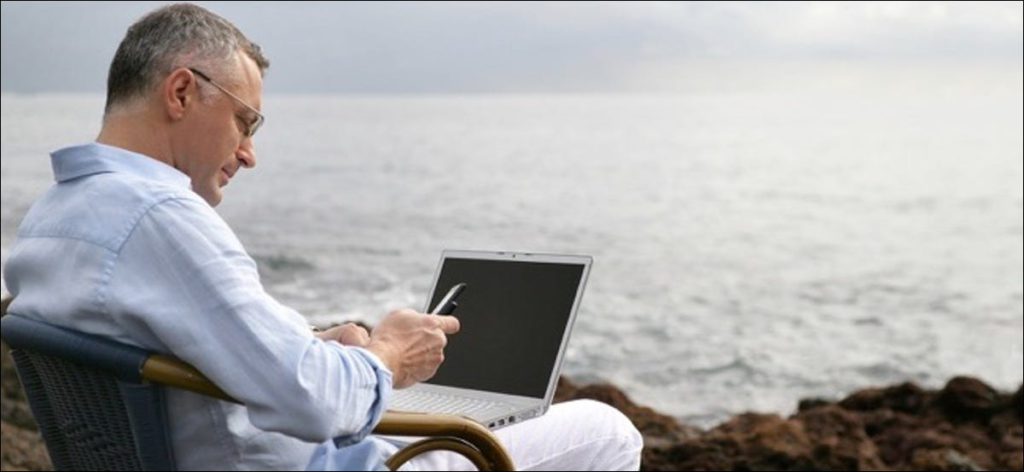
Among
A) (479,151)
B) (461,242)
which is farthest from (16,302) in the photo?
(479,151)

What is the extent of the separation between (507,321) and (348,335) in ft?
1.10

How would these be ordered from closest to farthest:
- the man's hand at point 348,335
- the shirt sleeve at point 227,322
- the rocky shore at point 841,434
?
1. the shirt sleeve at point 227,322
2. the man's hand at point 348,335
3. the rocky shore at point 841,434

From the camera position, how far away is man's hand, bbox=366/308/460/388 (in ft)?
6.37

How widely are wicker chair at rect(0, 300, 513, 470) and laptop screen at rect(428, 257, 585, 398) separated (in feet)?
0.81

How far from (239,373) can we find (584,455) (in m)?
0.74

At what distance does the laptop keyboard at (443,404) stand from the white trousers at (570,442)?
0.16ft

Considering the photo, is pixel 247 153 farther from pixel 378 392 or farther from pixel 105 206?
pixel 378 392

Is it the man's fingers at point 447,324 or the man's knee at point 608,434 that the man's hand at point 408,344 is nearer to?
the man's fingers at point 447,324

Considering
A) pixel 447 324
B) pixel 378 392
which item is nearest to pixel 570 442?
pixel 447 324

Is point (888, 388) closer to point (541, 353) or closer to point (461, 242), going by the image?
point (541, 353)

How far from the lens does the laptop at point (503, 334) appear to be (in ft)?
7.64

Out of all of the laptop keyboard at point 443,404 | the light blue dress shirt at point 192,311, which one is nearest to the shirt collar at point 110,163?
the light blue dress shirt at point 192,311

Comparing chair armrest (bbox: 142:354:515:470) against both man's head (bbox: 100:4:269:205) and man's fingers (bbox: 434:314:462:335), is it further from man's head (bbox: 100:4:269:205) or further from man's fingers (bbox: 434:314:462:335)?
man's head (bbox: 100:4:269:205)

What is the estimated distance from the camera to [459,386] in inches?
97.7
